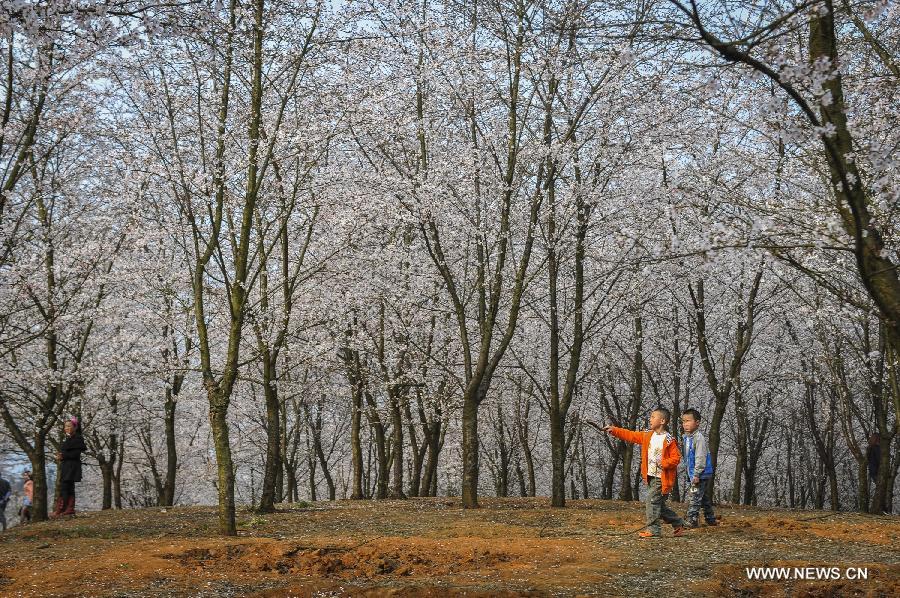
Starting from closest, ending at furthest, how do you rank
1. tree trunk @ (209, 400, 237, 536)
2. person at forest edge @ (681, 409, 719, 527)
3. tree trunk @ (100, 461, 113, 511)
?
tree trunk @ (209, 400, 237, 536) → person at forest edge @ (681, 409, 719, 527) → tree trunk @ (100, 461, 113, 511)

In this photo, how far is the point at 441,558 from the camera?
9.01m

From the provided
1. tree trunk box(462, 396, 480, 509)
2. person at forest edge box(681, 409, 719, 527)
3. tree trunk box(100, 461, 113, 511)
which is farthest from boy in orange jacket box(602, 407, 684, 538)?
tree trunk box(100, 461, 113, 511)

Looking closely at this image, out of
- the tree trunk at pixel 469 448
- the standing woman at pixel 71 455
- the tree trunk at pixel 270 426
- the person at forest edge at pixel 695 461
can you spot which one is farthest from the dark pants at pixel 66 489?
the person at forest edge at pixel 695 461

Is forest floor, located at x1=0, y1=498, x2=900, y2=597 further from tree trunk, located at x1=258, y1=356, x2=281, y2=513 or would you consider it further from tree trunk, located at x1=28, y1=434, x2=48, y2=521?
tree trunk, located at x1=28, y1=434, x2=48, y2=521

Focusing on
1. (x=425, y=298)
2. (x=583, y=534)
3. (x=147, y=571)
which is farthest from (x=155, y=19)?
(x=425, y=298)

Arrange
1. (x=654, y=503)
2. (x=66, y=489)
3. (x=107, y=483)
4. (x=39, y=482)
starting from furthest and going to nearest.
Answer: (x=107, y=483) → (x=39, y=482) → (x=66, y=489) → (x=654, y=503)

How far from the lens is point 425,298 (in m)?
22.8

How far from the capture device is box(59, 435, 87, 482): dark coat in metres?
16.4

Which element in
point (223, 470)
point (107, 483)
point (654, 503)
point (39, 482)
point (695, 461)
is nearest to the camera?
point (654, 503)

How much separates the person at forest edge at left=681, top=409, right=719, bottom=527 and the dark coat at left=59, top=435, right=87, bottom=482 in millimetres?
12548

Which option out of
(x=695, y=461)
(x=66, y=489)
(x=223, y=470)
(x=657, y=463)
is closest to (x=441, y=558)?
(x=657, y=463)

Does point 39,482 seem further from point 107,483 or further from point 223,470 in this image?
point 107,483

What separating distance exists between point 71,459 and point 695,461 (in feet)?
42.3

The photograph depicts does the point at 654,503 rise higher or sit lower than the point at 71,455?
lower
